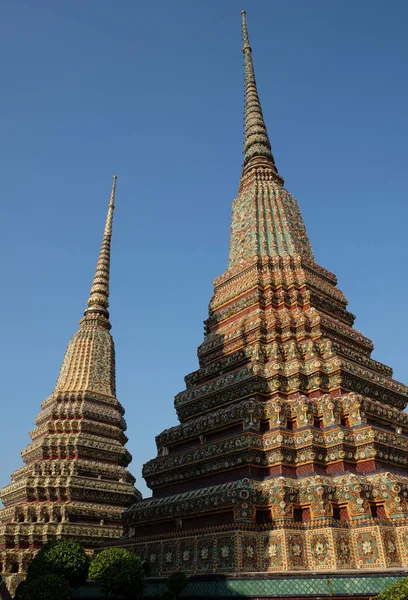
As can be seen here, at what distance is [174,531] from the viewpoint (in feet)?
45.2

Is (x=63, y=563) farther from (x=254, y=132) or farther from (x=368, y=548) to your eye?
(x=254, y=132)

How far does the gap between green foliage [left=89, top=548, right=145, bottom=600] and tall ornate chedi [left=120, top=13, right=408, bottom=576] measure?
140 cm

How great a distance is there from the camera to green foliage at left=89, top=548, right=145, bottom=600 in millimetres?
11320

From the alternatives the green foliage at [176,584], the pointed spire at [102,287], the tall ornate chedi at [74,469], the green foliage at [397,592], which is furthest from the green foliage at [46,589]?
the pointed spire at [102,287]

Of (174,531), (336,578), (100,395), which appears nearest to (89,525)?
(100,395)

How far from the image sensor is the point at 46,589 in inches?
460

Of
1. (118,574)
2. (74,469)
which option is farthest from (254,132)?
(118,574)

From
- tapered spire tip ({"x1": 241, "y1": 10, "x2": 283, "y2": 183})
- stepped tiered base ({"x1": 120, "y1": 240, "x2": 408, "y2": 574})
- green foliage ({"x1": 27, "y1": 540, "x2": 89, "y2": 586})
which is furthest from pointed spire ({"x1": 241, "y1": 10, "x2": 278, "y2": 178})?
green foliage ({"x1": 27, "y1": 540, "x2": 89, "y2": 586})

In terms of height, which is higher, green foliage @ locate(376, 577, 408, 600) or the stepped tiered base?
the stepped tiered base

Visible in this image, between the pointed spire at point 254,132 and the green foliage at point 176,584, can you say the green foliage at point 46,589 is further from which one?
the pointed spire at point 254,132

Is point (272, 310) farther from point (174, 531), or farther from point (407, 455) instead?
point (174, 531)

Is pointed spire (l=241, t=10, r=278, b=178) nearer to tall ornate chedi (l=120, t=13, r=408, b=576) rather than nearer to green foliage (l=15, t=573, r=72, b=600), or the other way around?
tall ornate chedi (l=120, t=13, r=408, b=576)

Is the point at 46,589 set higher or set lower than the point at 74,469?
lower

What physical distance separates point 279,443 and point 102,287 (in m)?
23.7
